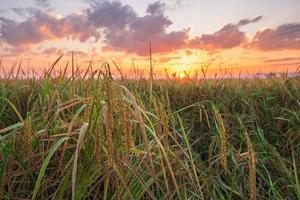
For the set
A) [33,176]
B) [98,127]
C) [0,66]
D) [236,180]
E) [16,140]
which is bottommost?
[236,180]

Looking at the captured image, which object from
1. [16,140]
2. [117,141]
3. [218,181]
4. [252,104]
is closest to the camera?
[117,141]

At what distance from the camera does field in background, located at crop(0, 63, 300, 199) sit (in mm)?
2148

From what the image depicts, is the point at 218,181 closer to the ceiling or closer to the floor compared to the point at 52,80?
closer to the floor

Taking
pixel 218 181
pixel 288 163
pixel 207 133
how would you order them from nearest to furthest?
1. pixel 218 181
2. pixel 288 163
3. pixel 207 133

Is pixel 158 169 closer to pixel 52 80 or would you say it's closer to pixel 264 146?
pixel 264 146

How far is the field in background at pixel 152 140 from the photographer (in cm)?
215

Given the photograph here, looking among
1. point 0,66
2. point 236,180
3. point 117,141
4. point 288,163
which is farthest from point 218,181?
point 0,66

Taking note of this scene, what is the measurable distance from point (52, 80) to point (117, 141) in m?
2.44

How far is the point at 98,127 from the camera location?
195 centimetres

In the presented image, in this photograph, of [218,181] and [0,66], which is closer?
[218,181]

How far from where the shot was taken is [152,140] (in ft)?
8.20

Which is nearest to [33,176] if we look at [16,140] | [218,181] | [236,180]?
[16,140]

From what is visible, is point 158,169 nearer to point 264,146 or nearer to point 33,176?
point 33,176

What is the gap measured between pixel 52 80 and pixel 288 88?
3.24 metres
